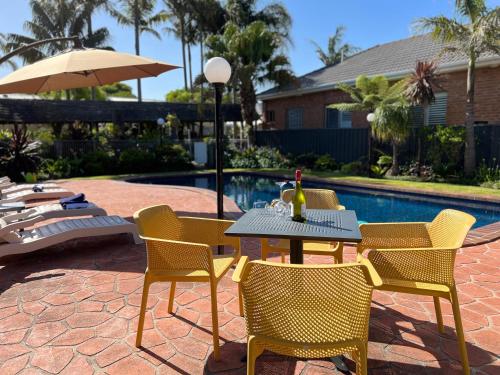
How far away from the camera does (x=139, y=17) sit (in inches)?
1127

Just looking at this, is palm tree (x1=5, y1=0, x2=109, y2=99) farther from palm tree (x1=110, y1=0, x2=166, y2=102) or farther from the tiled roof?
the tiled roof

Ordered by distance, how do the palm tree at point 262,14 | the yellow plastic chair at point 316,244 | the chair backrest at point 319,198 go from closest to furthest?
the yellow plastic chair at point 316,244 < the chair backrest at point 319,198 < the palm tree at point 262,14

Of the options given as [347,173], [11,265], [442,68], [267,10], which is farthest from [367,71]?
[11,265]

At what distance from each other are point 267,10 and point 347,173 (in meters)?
11.8

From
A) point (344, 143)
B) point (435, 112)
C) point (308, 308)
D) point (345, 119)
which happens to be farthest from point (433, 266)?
point (345, 119)

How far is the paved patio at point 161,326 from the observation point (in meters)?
2.68

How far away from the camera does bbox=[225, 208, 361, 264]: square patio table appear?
267cm

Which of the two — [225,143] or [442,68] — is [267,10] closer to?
[225,143]

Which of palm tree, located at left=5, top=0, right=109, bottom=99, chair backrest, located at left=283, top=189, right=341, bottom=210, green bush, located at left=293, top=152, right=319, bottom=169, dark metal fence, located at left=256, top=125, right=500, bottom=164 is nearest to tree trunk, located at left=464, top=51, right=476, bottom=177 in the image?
dark metal fence, located at left=256, top=125, right=500, bottom=164

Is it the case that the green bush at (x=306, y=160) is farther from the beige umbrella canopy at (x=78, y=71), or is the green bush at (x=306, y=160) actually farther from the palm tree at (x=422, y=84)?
the beige umbrella canopy at (x=78, y=71)

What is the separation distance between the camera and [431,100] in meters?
12.9

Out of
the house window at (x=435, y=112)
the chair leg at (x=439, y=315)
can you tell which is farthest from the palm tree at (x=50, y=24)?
the chair leg at (x=439, y=315)

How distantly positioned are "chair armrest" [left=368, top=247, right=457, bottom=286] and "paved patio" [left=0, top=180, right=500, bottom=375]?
1.96 feet

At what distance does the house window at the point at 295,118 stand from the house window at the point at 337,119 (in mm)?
1906
